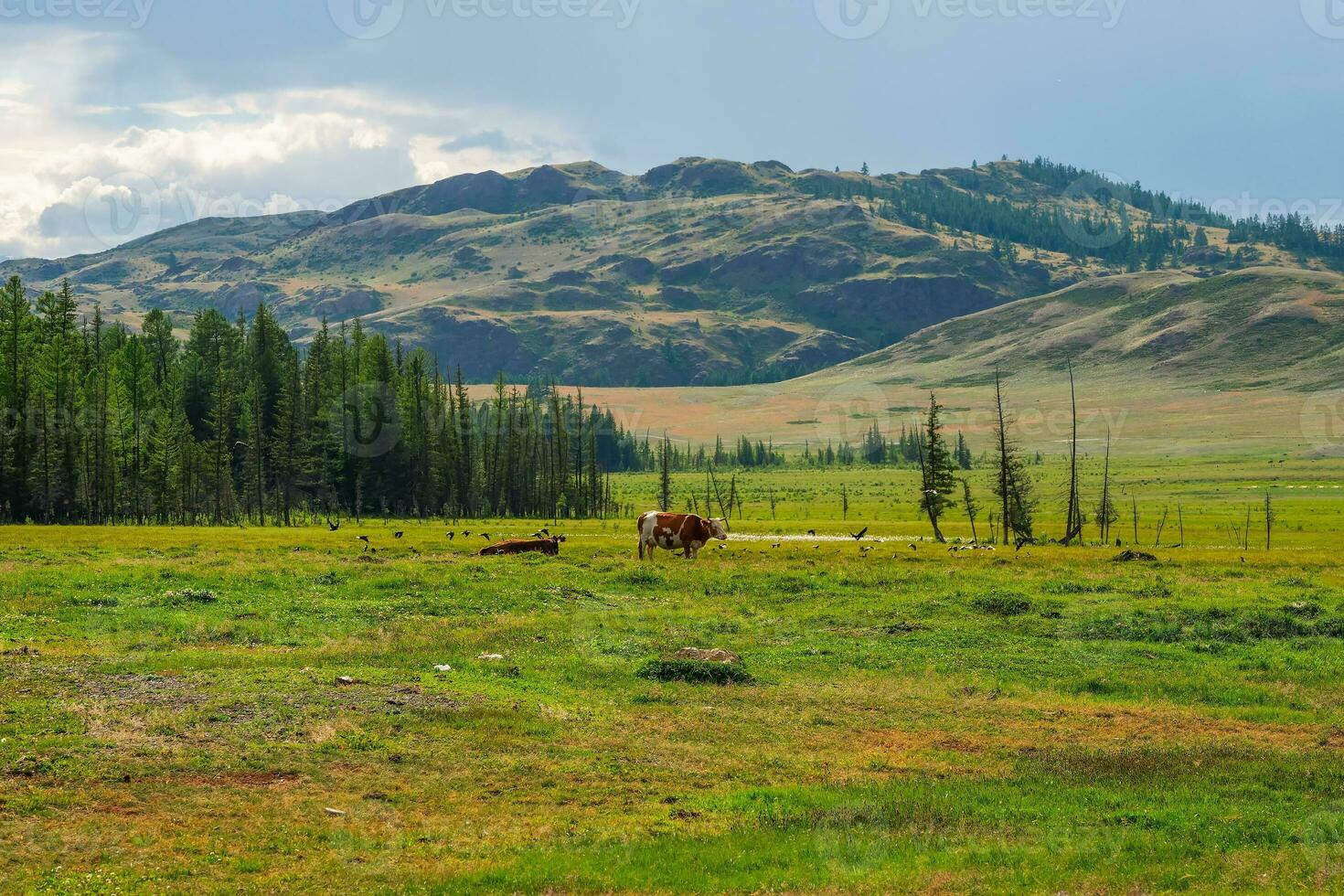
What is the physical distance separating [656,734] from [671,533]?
32827 mm

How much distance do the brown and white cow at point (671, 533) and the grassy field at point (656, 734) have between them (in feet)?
29.3

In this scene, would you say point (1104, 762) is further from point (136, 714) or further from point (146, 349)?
point (146, 349)

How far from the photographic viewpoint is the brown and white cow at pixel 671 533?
53875 mm

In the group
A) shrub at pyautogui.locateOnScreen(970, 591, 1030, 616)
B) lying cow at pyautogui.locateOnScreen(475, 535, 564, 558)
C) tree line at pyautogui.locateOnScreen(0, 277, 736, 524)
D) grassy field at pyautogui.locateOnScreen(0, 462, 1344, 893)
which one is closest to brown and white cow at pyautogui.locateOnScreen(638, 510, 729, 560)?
lying cow at pyautogui.locateOnScreen(475, 535, 564, 558)

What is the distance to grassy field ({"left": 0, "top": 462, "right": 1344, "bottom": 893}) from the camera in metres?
14.3

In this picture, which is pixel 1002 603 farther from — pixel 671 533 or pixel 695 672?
pixel 671 533

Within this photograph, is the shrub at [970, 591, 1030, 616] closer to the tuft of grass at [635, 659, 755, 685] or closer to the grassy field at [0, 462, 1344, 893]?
the grassy field at [0, 462, 1344, 893]

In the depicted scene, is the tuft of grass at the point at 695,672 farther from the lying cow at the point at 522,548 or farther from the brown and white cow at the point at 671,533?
the lying cow at the point at 522,548

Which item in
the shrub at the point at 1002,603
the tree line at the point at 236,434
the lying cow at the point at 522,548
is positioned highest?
the tree line at the point at 236,434

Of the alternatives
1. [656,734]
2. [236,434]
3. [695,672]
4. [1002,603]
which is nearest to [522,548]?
[1002,603]

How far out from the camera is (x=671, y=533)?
54250 mm

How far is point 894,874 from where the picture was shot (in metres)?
13.9

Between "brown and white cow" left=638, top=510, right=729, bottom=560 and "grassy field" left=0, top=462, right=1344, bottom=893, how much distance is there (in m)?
8.94

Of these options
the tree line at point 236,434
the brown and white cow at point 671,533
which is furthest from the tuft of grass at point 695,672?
the tree line at point 236,434
